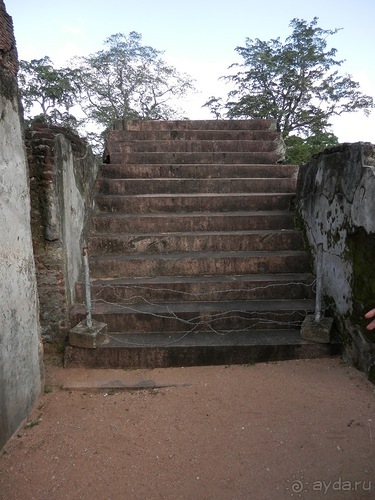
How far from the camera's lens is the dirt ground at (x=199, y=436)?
195 cm

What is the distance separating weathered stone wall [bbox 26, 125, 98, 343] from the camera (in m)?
3.30

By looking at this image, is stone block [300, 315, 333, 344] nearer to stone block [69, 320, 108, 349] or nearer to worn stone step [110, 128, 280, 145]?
stone block [69, 320, 108, 349]

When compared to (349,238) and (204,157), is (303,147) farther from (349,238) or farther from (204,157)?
(349,238)

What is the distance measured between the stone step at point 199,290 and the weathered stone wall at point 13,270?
121cm

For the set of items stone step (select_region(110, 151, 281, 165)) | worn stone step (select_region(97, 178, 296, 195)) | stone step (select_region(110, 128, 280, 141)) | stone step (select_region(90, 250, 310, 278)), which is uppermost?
stone step (select_region(110, 128, 280, 141))

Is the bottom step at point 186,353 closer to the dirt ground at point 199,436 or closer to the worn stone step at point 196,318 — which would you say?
the dirt ground at point 199,436

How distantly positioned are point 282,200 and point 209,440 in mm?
3756

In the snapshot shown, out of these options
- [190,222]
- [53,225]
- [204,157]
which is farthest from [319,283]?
[204,157]

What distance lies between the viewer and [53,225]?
336cm

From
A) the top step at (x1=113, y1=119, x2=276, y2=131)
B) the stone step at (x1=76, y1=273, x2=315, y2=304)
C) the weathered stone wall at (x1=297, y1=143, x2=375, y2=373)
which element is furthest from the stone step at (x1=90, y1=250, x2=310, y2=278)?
the top step at (x1=113, y1=119, x2=276, y2=131)

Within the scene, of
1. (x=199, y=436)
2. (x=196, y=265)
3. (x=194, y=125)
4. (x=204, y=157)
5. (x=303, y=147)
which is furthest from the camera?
(x=303, y=147)

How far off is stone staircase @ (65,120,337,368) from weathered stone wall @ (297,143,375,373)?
0.32 m

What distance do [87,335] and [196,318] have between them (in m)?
1.10

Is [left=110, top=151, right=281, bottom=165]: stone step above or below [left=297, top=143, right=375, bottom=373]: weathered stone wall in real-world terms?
above
